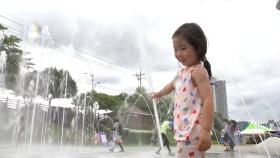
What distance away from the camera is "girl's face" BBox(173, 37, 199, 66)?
2615mm

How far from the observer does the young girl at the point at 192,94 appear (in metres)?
2.48

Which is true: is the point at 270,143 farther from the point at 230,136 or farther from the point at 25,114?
the point at 25,114

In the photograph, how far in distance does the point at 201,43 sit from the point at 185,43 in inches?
4.5

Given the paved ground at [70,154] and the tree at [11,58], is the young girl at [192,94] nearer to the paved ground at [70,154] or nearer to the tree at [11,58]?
the paved ground at [70,154]

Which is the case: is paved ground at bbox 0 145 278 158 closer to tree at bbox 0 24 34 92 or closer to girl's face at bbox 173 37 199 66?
girl's face at bbox 173 37 199 66

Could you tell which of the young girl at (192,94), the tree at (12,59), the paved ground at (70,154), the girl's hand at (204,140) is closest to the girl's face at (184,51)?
the young girl at (192,94)

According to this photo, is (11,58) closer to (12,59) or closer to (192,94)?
(12,59)

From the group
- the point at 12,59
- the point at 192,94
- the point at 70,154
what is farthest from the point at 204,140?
the point at 12,59

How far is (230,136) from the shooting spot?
15219mm

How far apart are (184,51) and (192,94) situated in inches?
12.1

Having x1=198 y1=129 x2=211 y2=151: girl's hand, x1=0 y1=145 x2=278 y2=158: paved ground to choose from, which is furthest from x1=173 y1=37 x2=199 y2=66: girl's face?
x1=0 y1=145 x2=278 y2=158: paved ground

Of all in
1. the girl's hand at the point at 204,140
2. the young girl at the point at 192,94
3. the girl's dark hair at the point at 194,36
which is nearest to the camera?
the girl's hand at the point at 204,140

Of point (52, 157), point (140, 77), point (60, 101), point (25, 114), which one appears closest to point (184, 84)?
point (52, 157)

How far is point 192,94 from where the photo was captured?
2613 mm
